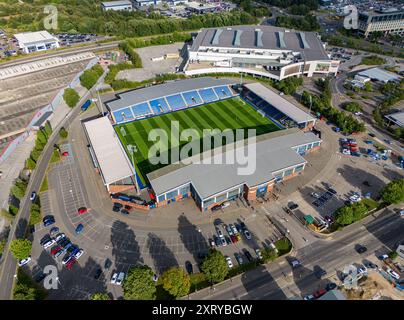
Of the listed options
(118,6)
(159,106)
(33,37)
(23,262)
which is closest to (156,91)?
(159,106)

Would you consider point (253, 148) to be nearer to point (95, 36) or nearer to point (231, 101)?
point (231, 101)

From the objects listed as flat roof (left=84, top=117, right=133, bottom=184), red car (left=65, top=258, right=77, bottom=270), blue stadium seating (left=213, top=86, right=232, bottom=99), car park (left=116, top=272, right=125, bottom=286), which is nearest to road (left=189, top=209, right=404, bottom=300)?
car park (left=116, top=272, right=125, bottom=286)

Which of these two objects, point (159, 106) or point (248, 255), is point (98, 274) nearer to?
point (248, 255)

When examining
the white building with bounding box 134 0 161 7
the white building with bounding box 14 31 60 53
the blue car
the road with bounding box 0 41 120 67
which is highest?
the white building with bounding box 134 0 161 7

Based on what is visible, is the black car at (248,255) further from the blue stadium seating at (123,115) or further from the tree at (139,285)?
the blue stadium seating at (123,115)

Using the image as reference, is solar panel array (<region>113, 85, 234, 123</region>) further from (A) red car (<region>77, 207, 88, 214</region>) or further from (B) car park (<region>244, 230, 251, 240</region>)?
(B) car park (<region>244, 230, 251, 240</region>)

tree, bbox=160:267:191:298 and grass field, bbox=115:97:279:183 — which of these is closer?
tree, bbox=160:267:191:298

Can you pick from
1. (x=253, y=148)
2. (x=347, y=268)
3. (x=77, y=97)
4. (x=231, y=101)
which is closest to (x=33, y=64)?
(x=77, y=97)
